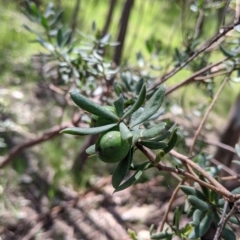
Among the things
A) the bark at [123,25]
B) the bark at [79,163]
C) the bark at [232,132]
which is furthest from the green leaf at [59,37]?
the bark at [232,132]

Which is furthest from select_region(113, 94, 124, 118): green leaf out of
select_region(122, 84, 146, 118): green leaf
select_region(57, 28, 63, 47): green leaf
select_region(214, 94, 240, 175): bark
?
select_region(214, 94, 240, 175): bark

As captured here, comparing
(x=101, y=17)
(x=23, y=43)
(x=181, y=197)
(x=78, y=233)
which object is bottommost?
(x=78, y=233)

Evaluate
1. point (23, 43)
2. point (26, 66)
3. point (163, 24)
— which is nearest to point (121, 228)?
point (26, 66)

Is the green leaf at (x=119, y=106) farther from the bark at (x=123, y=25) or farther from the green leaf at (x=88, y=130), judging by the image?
the bark at (x=123, y=25)

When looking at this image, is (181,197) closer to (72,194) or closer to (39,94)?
(72,194)

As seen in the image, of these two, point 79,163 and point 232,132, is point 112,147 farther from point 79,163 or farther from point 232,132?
point 232,132
